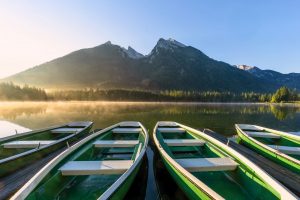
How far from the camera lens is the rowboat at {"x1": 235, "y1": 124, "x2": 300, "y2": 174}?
8641mm

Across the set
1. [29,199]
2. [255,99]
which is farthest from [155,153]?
[255,99]

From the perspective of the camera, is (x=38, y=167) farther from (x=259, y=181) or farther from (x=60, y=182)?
(x=259, y=181)

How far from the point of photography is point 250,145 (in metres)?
12.9

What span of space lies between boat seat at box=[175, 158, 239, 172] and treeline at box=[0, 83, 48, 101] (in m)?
133

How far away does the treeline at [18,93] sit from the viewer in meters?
113

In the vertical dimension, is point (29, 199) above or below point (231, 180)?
above

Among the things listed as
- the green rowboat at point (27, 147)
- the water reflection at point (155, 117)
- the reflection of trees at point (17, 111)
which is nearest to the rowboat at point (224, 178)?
the green rowboat at point (27, 147)

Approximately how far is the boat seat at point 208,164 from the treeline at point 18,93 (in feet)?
438

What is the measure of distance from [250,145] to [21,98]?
452 feet

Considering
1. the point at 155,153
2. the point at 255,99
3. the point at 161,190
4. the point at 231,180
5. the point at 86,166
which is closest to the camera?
the point at 86,166

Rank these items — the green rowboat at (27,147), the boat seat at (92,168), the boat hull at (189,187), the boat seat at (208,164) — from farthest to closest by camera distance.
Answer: the green rowboat at (27,147)
the boat seat at (208,164)
the boat seat at (92,168)
the boat hull at (189,187)

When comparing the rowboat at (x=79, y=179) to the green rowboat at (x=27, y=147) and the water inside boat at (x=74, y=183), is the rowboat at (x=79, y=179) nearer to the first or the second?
the water inside boat at (x=74, y=183)

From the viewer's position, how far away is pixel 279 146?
Result: 35.6 feet

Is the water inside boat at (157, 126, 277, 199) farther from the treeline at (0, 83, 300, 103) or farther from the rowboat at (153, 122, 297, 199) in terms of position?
the treeline at (0, 83, 300, 103)
